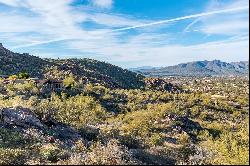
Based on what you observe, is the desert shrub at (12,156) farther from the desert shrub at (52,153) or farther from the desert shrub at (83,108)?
the desert shrub at (83,108)

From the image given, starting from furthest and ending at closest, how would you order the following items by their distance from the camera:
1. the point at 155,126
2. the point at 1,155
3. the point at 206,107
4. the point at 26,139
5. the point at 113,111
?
the point at 206,107
the point at 113,111
the point at 155,126
the point at 26,139
the point at 1,155

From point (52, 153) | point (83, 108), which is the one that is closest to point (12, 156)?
point (52, 153)

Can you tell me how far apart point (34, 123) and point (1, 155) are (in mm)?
9929

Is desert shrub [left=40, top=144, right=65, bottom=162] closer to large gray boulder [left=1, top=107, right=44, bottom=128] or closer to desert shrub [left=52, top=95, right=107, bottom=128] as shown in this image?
large gray boulder [left=1, top=107, right=44, bottom=128]

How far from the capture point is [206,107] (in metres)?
89.9

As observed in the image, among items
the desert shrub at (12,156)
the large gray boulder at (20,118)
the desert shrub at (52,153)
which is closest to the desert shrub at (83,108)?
the large gray boulder at (20,118)

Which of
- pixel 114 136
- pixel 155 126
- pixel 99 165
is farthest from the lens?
pixel 155 126

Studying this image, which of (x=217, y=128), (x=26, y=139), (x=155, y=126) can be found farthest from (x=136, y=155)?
(x=217, y=128)

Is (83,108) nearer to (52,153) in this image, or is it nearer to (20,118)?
(20,118)

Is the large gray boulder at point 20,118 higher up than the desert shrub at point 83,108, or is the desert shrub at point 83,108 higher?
the large gray boulder at point 20,118

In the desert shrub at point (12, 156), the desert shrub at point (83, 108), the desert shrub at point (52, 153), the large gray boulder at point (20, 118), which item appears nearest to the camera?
the desert shrub at point (12, 156)

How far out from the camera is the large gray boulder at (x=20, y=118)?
28594mm

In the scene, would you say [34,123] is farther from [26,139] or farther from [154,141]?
[154,141]

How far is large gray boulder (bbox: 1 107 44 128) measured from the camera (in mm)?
28594
